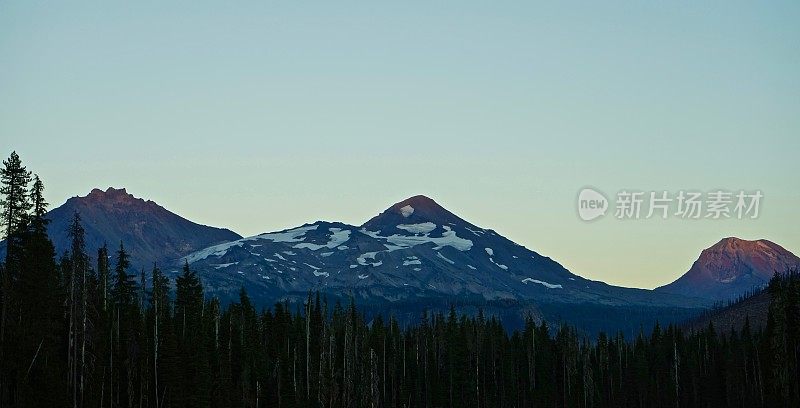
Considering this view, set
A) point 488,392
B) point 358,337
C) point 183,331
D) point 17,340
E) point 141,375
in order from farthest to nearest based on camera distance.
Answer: point 488,392 → point 358,337 → point 183,331 → point 141,375 → point 17,340

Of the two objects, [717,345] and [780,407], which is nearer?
[780,407]

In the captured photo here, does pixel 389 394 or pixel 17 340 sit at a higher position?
pixel 17 340

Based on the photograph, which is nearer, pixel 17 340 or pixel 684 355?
pixel 17 340

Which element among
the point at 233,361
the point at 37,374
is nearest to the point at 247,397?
the point at 233,361

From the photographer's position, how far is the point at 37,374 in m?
77.8

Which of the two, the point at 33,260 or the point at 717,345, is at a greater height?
the point at 33,260

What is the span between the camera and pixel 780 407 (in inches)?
4754

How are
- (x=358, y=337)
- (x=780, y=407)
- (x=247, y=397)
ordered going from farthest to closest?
(x=358, y=337) → (x=780, y=407) → (x=247, y=397)

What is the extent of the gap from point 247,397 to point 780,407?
57.2 metres

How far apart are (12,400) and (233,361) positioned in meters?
36.6

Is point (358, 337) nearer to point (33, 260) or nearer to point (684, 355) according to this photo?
point (684, 355)

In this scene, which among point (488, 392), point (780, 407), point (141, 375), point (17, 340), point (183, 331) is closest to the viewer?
point (17, 340)

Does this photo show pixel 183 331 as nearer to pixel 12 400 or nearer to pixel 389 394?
pixel 12 400

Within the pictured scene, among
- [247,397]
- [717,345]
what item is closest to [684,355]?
[717,345]
